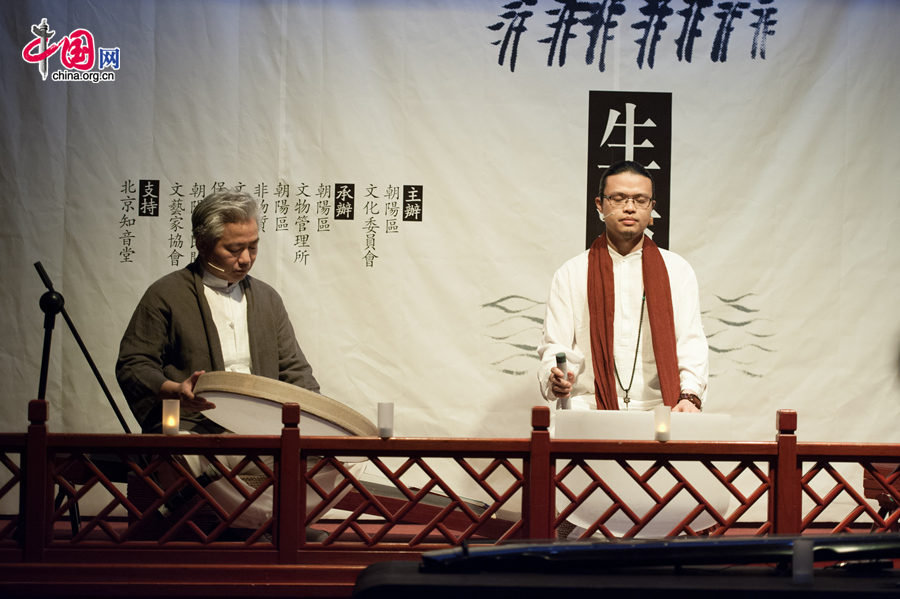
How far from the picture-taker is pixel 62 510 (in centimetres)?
326

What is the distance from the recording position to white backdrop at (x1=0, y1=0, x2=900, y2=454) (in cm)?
526

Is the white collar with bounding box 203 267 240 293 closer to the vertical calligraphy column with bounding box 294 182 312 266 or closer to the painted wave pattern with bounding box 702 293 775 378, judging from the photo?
the vertical calligraphy column with bounding box 294 182 312 266

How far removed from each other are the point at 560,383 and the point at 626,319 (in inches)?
24.2

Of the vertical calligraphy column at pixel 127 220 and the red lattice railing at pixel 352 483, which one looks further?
the vertical calligraphy column at pixel 127 220

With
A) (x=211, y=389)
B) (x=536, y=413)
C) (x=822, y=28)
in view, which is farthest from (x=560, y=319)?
(x=822, y=28)

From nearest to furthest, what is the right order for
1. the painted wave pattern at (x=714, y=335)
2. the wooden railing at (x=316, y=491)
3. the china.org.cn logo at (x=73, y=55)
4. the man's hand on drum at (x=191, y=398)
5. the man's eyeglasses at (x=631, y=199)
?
the wooden railing at (x=316, y=491)
the man's hand on drum at (x=191, y=398)
the man's eyeglasses at (x=631, y=199)
the china.org.cn logo at (x=73, y=55)
the painted wave pattern at (x=714, y=335)

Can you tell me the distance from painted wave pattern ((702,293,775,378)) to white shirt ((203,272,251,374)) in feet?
8.05

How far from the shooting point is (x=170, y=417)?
3.33 metres

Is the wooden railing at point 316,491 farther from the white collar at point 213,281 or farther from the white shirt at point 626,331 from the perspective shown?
the white collar at point 213,281

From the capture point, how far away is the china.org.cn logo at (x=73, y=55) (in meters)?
5.23

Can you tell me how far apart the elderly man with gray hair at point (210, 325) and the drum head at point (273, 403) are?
0.53 m

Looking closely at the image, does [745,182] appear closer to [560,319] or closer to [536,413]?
[560,319]

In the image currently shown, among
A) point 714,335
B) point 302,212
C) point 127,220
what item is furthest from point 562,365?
point 127,220

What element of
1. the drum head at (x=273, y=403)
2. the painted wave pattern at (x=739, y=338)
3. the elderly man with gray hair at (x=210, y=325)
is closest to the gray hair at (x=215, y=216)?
the elderly man with gray hair at (x=210, y=325)
